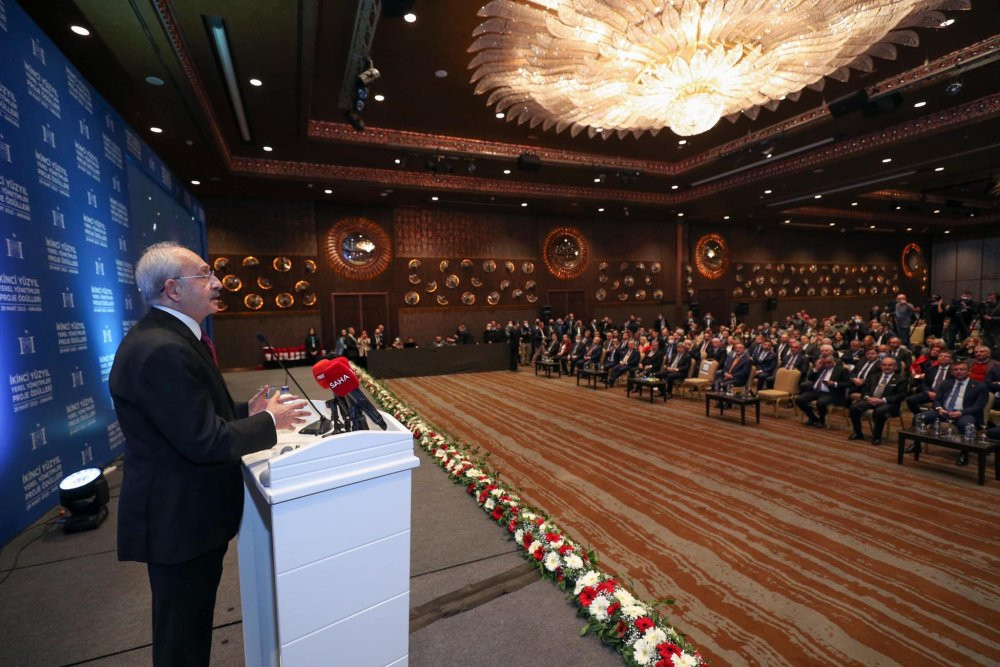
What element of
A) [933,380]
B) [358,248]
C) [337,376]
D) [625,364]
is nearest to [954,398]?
[933,380]

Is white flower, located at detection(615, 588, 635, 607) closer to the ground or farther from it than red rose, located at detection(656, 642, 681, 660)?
farther from it

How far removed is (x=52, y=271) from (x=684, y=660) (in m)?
5.54

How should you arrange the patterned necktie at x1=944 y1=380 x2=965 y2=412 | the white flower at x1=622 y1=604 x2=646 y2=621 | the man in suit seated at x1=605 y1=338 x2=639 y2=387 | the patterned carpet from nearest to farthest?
the white flower at x1=622 y1=604 x2=646 y2=621, the patterned carpet, the patterned necktie at x1=944 y1=380 x2=965 y2=412, the man in suit seated at x1=605 y1=338 x2=639 y2=387

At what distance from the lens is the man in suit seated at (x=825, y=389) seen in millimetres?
6484

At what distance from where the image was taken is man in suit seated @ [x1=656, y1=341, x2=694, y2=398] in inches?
356

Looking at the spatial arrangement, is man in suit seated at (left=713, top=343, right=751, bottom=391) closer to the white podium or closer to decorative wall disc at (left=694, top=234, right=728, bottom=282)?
the white podium

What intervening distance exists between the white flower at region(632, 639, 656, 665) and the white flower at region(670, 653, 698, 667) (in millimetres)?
91

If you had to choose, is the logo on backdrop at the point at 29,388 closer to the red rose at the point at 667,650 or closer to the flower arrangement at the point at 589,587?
the flower arrangement at the point at 589,587

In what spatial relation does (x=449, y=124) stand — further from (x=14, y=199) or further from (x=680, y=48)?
(x=14, y=199)

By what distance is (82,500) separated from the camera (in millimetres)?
3486

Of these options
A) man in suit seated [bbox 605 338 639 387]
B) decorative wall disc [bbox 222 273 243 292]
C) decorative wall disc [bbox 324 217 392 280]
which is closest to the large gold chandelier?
man in suit seated [bbox 605 338 639 387]

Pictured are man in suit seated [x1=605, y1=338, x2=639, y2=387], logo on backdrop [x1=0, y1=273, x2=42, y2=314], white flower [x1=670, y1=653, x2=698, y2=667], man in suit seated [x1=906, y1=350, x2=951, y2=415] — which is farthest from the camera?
man in suit seated [x1=605, y1=338, x2=639, y2=387]

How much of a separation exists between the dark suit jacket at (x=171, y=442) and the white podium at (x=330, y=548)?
5.1 inches

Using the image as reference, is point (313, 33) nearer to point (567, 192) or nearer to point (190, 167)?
point (190, 167)
